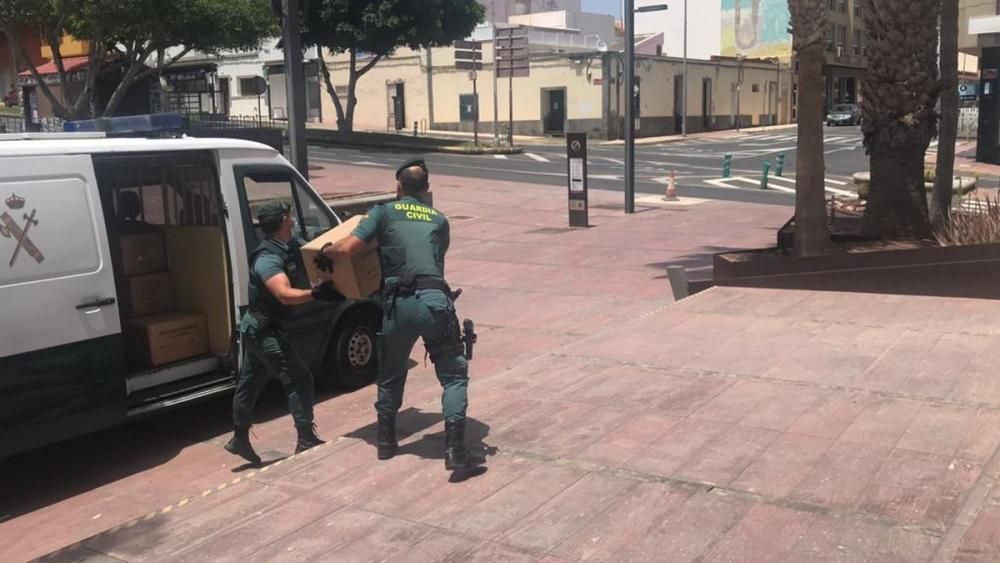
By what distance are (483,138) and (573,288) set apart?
1376 inches

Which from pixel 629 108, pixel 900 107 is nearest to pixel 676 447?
pixel 900 107

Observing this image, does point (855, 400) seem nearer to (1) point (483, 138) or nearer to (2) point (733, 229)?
(2) point (733, 229)

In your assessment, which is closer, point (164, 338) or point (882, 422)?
point (882, 422)

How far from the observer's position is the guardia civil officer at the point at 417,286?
4812mm

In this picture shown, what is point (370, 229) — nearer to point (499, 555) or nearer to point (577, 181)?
point (499, 555)

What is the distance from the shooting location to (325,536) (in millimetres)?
4297

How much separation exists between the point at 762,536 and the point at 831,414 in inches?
71.0

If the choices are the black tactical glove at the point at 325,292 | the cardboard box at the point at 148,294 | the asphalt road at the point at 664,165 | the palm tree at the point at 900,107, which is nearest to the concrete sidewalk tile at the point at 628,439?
the black tactical glove at the point at 325,292

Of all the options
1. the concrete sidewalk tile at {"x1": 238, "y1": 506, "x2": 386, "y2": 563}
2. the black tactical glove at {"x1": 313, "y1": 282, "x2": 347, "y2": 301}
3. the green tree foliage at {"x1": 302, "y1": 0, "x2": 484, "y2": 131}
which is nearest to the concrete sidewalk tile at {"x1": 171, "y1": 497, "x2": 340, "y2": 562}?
the concrete sidewalk tile at {"x1": 238, "y1": 506, "x2": 386, "y2": 563}

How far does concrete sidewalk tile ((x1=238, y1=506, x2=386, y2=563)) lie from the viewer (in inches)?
162

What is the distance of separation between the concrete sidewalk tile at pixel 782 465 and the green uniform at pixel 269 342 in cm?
263

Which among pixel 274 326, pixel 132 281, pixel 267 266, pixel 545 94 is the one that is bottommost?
pixel 274 326

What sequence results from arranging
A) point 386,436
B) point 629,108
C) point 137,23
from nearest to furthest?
point 386,436 < point 629,108 < point 137,23

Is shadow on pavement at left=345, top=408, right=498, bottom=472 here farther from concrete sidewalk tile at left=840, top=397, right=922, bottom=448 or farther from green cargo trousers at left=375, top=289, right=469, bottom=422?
concrete sidewalk tile at left=840, top=397, right=922, bottom=448
